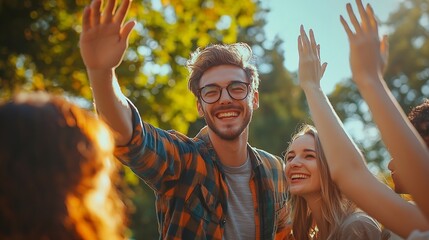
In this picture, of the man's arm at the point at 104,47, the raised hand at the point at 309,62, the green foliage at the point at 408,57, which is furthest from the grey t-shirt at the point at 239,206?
the green foliage at the point at 408,57

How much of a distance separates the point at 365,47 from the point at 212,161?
2.13m

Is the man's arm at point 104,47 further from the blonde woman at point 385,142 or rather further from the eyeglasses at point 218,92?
→ the eyeglasses at point 218,92

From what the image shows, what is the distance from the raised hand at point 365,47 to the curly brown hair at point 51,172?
1056 millimetres

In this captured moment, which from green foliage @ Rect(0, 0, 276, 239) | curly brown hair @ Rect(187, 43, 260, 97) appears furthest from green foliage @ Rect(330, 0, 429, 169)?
curly brown hair @ Rect(187, 43, 260, 97)

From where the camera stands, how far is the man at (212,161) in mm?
3377

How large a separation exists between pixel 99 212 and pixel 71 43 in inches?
422

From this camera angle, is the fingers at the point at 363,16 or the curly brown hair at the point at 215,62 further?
the curly brown hair at the point at 215,62

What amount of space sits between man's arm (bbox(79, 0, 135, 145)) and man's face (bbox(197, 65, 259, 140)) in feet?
4.77

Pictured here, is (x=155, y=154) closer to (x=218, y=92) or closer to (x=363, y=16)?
(x=218, y=92)

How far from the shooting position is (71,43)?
1205 centimetres

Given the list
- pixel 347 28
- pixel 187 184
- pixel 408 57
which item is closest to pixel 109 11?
pixel 347 28

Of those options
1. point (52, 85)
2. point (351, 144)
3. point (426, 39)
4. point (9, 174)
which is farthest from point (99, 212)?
point (426, 39)

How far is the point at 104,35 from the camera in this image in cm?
270

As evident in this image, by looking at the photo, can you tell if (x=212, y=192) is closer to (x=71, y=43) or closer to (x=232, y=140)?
(x=232, y=140)
